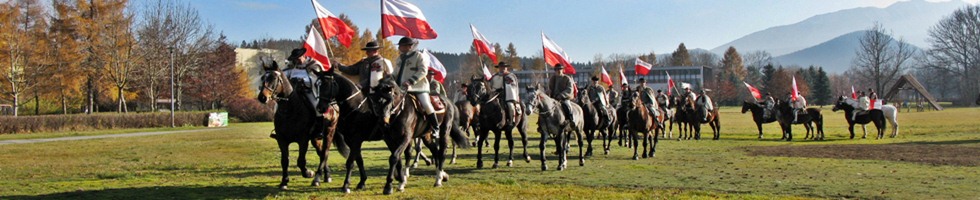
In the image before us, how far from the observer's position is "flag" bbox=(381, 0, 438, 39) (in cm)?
1358

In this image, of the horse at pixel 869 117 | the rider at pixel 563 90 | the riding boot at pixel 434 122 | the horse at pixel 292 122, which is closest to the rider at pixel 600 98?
the rider at pixel 563 90

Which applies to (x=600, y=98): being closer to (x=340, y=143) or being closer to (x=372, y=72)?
(x=340, y=143)

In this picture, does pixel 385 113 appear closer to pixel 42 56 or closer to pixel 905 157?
pixel 905 157

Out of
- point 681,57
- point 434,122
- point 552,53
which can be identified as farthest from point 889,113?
point 681,57

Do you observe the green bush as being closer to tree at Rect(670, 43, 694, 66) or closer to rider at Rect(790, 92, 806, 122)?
rider at Rect(790, 92, 806, 122)

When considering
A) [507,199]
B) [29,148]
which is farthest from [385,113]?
[29,148]

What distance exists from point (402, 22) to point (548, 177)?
3.99 m

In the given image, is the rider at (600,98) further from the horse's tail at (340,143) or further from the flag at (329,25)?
the horse's tail at (340,143)

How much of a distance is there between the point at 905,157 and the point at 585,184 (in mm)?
10740

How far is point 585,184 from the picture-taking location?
12.4m

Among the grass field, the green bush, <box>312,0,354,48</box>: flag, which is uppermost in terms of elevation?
<box>312,0,354,48</box>: flag

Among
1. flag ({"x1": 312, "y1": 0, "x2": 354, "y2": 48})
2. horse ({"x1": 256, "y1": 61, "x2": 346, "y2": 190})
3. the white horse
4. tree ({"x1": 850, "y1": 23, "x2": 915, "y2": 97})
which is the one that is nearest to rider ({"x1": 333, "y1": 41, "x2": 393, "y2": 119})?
horse ({"x1": 256, "y1": 61, "x2": 346, "y2": 190})

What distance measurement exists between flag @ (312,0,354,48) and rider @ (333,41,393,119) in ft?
15.9

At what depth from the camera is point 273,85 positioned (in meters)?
10.4
